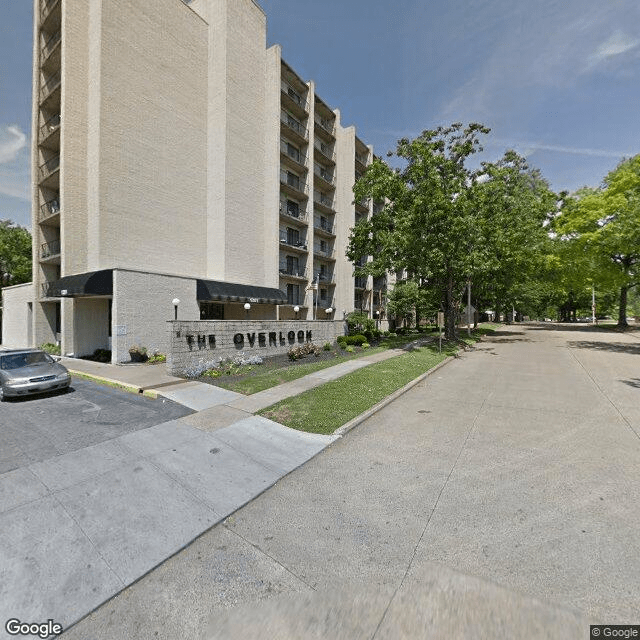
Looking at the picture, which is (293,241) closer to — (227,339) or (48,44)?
(227,339)

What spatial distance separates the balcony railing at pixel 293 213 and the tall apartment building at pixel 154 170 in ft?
0.70

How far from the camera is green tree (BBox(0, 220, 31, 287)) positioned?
30812mm

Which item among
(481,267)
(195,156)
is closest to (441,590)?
(481,267)

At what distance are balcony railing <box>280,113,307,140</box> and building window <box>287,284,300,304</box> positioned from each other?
549 inches

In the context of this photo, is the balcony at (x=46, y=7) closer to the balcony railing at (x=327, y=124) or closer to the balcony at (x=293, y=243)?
the balcony at (x=293, y=243)

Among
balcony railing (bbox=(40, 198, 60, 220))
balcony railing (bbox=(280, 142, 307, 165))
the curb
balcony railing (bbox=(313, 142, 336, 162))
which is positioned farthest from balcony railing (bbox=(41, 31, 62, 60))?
the curb

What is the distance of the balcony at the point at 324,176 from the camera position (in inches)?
1272

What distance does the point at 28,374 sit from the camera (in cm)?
929

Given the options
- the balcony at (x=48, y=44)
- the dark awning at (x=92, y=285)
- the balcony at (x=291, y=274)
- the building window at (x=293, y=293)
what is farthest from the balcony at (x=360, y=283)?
the balcony at (x=48, y=44)

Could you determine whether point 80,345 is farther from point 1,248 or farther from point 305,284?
point 1,248

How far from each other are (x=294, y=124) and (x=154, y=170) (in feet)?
50.4

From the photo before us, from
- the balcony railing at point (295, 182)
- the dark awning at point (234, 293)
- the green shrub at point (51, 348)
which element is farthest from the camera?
the balcony railing at point (295, 182)

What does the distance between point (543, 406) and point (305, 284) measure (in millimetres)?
24586

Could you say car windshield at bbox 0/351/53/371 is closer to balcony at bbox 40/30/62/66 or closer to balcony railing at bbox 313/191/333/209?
balcony at bbox 40/30/62/66
